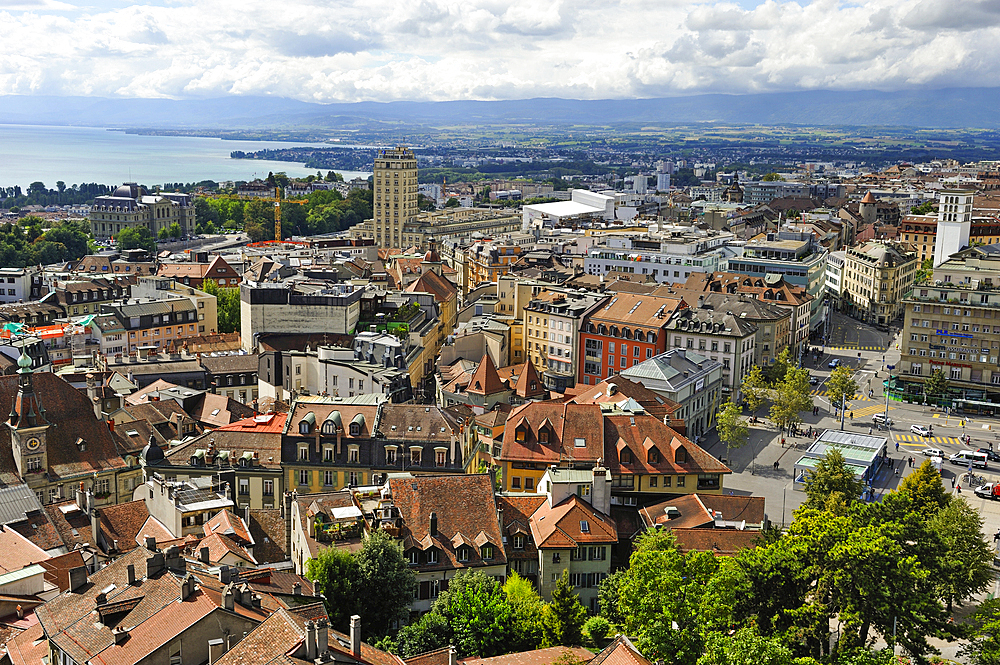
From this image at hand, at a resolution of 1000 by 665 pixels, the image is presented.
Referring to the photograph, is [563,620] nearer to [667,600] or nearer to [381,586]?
[667,600]

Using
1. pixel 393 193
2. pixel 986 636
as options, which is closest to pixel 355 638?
pixel 986 636

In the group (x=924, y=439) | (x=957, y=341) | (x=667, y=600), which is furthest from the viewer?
(x=957, y=341)

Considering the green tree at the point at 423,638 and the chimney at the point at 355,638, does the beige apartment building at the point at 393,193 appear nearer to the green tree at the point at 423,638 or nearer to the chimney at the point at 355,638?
the green tree at the point at 423,638

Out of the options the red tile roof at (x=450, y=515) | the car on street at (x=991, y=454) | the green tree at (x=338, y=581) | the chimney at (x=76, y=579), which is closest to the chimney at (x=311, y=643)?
the chimney at (x=76, y=579)

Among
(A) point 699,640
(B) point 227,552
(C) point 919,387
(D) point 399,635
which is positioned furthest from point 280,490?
(C) point 919,387

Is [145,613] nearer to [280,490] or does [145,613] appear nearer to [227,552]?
[227,552]

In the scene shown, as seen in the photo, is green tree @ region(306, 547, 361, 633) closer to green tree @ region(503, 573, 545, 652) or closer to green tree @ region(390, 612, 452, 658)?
green tree @ region(390, 612, 452, 658)
